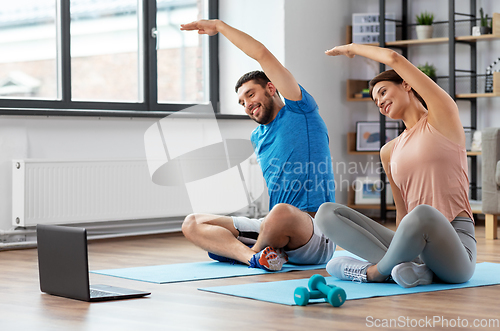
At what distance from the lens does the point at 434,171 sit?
7.82 ft

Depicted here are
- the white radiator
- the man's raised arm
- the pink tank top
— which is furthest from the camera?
the white radiator

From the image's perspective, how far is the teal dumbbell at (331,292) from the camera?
2104 mm

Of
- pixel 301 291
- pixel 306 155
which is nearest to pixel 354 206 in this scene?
pixel 306 155

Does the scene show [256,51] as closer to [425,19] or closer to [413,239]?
[413,239]

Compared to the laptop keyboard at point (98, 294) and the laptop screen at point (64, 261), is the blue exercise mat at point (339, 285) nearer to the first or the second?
the laptop keyboard at point (98, 294)

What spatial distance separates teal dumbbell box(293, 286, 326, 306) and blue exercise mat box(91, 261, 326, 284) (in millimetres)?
709

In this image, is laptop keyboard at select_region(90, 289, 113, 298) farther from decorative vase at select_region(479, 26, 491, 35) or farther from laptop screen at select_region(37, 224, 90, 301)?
decorative vase at select_region(479, 26, 491, 35)

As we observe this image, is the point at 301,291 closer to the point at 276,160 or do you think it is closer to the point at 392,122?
the point at 276,160

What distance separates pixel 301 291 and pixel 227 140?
3076mm

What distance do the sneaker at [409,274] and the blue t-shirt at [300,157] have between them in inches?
25.1

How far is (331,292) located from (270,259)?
2.64 ft

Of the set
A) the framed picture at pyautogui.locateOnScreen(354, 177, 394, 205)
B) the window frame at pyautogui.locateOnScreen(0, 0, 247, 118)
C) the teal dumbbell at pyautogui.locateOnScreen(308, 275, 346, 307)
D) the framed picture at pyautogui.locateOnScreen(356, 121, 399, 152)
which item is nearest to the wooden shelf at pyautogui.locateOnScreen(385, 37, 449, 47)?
the framed picture at pyautogui.locateOnScreen(356, 121, 399, 152)

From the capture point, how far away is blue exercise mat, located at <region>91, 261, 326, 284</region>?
2818 millimetres

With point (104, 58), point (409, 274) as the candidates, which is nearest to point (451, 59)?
point (104, 58)
